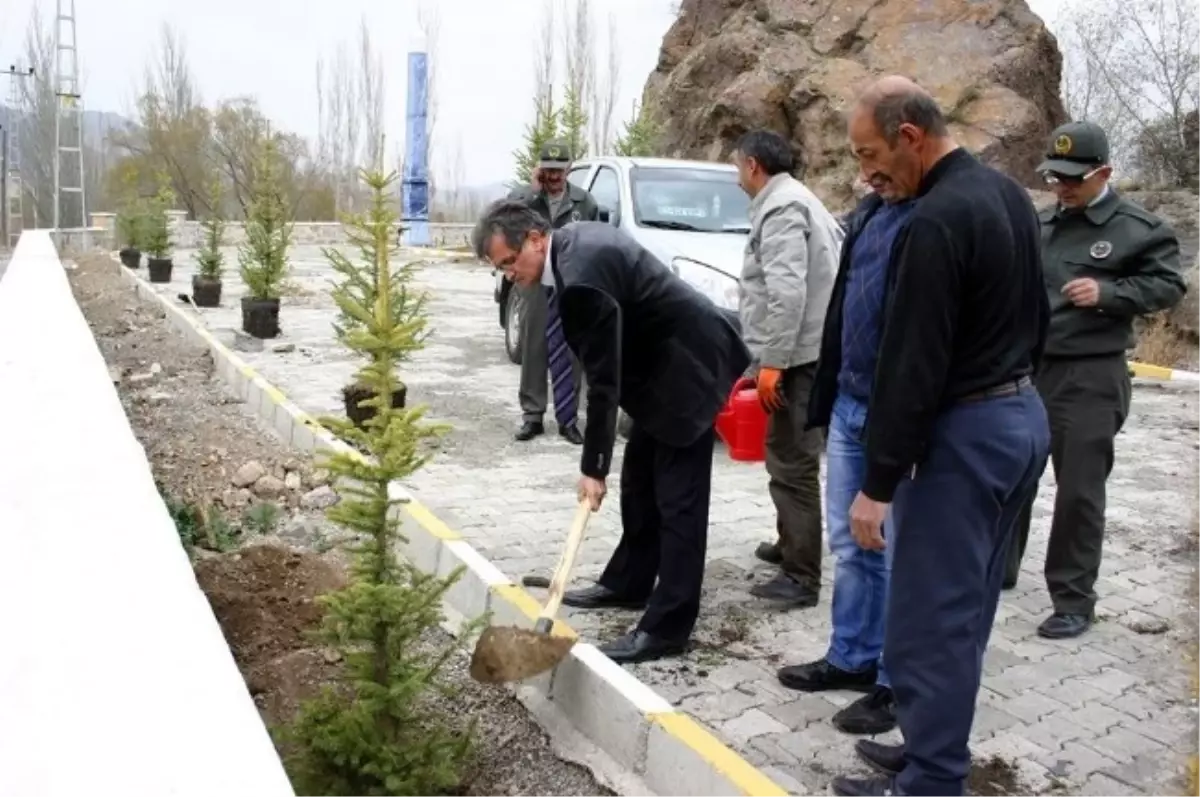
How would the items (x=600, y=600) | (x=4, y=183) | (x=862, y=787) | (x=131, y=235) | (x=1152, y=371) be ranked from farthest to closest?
(x=4, y=183) < (x=131, y=235) < (x=1152, y=371) < (x=600, y=600) < (x=862, y=787)

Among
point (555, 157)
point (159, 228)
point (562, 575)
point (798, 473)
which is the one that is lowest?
point (562, 575)

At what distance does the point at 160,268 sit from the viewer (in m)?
17.3

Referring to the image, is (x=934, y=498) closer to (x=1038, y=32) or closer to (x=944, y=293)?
(x=944, y=293)

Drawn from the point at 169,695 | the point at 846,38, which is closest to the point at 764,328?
the point at 169,695

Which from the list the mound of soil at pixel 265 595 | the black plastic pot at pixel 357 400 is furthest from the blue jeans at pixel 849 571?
the black plastic pot at pixel 357 400

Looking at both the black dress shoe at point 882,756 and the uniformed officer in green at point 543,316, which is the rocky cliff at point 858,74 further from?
the black dress shoe at point 882,756

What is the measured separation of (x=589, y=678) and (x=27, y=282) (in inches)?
372

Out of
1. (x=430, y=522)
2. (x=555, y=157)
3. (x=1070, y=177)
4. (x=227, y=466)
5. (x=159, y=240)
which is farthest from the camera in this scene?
(x=159, y=240)

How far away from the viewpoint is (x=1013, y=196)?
2656 millimetres

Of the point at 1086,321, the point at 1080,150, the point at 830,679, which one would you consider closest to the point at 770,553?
the point at 830,679

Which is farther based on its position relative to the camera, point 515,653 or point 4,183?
point 4,183

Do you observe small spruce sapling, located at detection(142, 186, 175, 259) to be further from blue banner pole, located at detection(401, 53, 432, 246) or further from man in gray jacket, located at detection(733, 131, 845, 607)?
man in gray jacket, located at detection(733, 131, 845, 607)

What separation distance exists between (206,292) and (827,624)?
11.7m

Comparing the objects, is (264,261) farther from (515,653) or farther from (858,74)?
(858,74)
